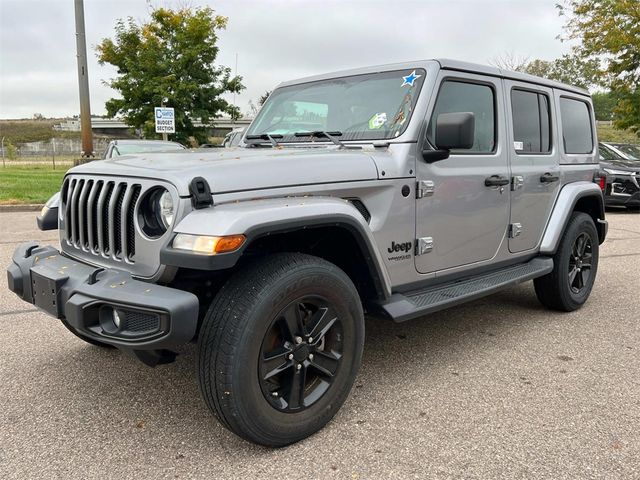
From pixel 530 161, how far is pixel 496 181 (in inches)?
24.4

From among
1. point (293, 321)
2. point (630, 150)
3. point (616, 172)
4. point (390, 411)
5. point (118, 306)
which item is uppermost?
point (630, 150)

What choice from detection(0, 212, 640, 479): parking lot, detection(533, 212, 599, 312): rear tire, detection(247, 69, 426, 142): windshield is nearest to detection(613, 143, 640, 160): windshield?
detection(533, 212, 599, 312): rear tire

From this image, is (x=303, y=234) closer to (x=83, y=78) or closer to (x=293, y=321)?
(x=293, y=321)

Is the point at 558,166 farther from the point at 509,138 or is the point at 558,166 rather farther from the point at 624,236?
the point at 624,236

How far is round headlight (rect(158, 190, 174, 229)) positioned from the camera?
8.19 ft

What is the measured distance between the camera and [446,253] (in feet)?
11.7

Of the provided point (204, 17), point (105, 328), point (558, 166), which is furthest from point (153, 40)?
point (105, 328)

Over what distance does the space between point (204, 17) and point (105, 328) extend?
21432 millimetres

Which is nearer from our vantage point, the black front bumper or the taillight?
the black front bumper

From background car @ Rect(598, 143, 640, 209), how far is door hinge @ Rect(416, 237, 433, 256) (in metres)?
10.3

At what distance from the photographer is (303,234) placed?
2.95 meters

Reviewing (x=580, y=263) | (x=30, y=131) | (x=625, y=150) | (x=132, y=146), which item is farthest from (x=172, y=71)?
(x=30, y=131)

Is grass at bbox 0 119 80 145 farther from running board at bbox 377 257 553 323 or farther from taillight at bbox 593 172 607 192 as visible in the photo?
running board at bbox 377 257 553 323

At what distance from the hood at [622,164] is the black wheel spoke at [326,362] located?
38.9ft
